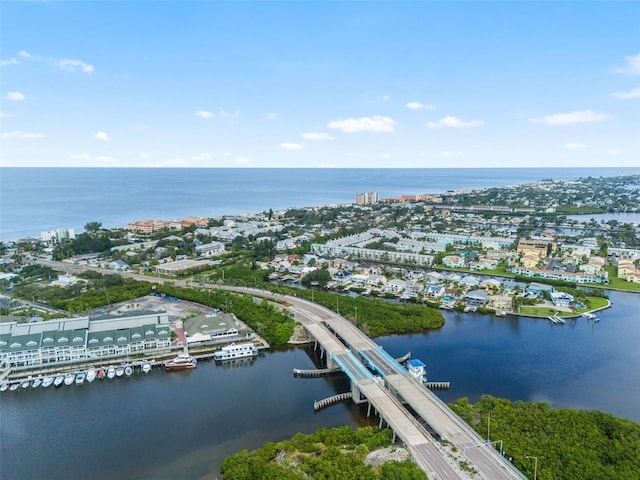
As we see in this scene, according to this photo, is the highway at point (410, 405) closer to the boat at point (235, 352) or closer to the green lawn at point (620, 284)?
the boat at point (235, 352)

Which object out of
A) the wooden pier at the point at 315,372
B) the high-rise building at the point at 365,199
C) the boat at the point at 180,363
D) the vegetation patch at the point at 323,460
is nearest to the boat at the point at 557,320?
the wooden pier at the point at 315,372

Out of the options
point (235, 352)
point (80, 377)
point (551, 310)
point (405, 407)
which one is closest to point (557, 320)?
point (551, 310)

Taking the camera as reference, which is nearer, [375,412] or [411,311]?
[375,412]

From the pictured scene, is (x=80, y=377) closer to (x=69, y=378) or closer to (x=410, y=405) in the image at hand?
(x=69, y=378)

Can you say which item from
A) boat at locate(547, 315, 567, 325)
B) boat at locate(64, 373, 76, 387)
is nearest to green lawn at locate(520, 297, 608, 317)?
boat at locate(547, 315, 567, 325)

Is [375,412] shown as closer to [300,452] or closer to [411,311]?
[300,452]

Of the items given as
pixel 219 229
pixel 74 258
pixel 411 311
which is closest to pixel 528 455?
pixel 411 311
